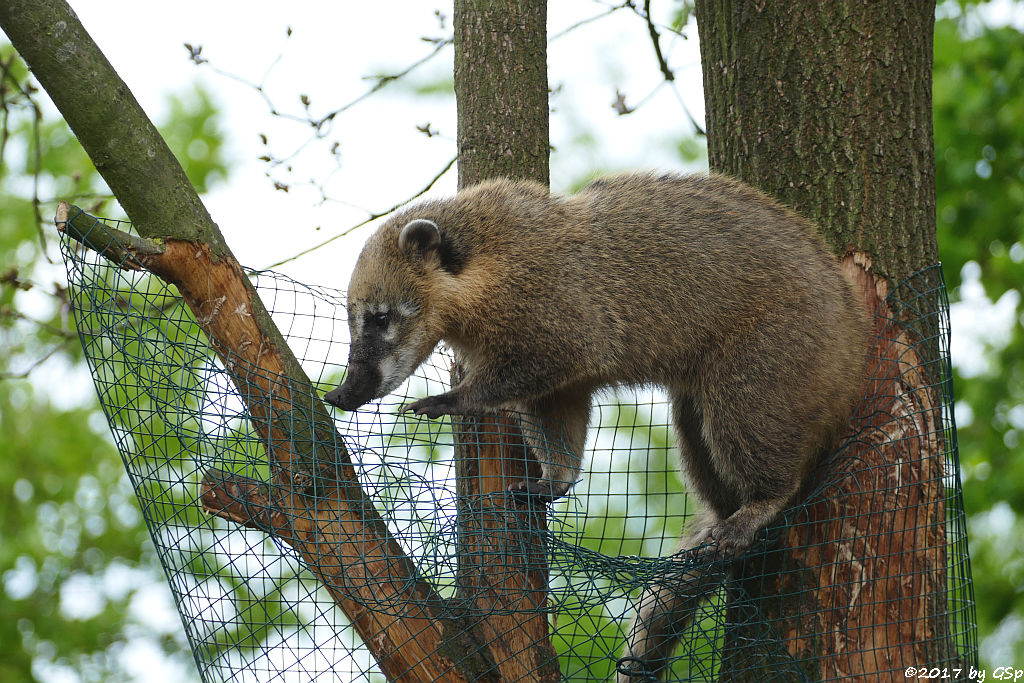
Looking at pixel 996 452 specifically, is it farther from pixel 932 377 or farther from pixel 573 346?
pixel 573 346

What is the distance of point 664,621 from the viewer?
4.66 meters

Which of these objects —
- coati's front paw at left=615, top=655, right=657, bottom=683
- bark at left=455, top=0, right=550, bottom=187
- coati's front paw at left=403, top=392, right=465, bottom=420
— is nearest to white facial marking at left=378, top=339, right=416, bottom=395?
coati's front paw at left=403, top=392, right=465, bottom=420

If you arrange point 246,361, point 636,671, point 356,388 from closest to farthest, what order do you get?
point 246,361
point 356,388
point 636,671

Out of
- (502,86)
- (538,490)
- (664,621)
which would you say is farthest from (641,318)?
(664,621)

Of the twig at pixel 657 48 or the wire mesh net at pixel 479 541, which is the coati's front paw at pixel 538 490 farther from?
the twig at pixel 657 48

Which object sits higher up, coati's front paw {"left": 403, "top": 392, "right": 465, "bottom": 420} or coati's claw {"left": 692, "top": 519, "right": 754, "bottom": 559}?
coati's front paw {"left": 403, "top": 392, "right": 465, "bottom": 420}

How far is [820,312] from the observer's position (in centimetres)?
420

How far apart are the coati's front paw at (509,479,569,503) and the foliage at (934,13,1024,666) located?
574cm

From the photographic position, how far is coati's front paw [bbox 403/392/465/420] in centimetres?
429

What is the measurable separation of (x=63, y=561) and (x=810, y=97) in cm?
1368

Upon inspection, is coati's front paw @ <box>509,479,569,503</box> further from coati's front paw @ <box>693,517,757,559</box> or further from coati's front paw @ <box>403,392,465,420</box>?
coati's front paw @ <box>693,517,757,559</box>

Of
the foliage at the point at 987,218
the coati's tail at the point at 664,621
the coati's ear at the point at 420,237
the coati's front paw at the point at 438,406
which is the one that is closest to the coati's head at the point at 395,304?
the coati's ear at the point at 420,237

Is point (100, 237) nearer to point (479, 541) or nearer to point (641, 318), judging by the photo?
point (479, 541)

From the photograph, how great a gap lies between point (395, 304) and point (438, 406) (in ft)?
Answer: 1.83
